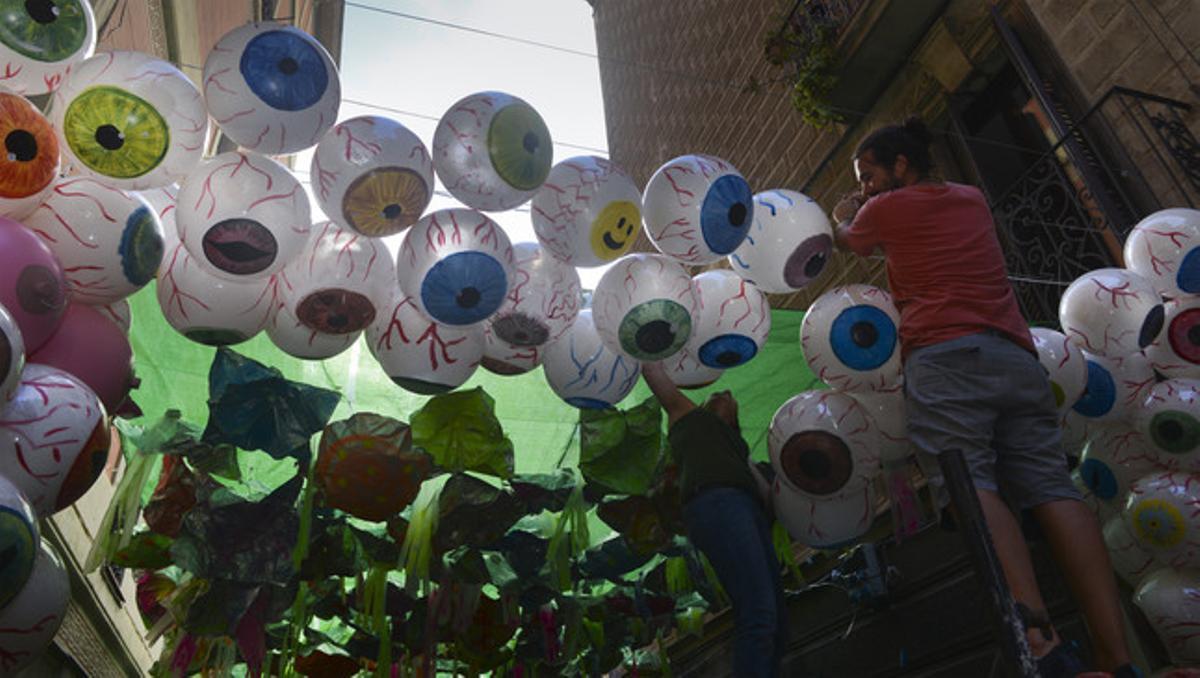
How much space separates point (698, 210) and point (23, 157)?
2.00 meters

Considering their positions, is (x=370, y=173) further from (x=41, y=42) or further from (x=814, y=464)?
(x=814, y=464)

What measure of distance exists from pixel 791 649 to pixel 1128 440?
313cm

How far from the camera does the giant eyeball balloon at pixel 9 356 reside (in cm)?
183

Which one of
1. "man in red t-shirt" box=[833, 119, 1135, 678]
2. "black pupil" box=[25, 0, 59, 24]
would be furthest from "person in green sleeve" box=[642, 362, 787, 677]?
"black pupil" box=[25, 0, 59, 24]

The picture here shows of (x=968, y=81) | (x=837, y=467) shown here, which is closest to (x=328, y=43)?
(x=968, y=81)

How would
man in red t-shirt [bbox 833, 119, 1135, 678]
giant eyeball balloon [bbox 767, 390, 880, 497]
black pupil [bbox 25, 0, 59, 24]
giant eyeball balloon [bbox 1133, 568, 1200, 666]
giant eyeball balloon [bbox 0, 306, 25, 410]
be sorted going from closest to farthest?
1. giant eyeball balloon [bbox 0, 306, 25, 410]
2. man in red t-shirt [bbox 833, 119, 1135, 678]
3. black pupil [bbox 25, 0, 59, 24]
4. giant eyeball balloon [bbox 1133, 568, 1200, 666]
5. giant eyeball balloon [bbox 767, 390, 880, 497]

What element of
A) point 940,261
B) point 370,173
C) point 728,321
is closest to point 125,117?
point 370,173

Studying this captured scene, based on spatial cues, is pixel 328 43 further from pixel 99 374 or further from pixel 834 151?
pixel 99 374

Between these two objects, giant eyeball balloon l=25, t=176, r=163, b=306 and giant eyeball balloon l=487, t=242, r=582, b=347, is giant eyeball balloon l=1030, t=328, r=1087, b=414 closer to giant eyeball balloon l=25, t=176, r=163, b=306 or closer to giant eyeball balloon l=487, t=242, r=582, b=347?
giant eyeball balloon l=487, t=242, r=582, b=347

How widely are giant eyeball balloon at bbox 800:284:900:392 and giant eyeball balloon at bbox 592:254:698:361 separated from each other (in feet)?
1.73

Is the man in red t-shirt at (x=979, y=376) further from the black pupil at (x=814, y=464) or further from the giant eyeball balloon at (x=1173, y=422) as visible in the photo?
the giant eyeball balloon at (x=1173, y=422)

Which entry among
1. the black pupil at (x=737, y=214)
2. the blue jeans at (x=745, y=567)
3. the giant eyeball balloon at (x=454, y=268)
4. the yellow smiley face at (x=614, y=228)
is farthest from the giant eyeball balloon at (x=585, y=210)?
the blue jeans at (x=745, y=567)

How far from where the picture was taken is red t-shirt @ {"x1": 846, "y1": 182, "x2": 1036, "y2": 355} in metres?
2.44

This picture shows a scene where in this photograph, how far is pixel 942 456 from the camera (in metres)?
1.47
